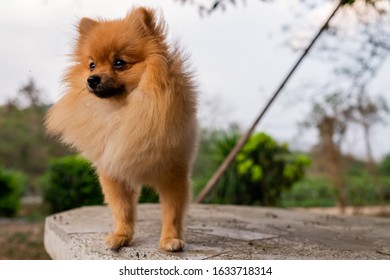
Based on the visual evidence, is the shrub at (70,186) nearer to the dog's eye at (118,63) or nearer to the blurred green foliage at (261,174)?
the blurred green foliage at (261,174)

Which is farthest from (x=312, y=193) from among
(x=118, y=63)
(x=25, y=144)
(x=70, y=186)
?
(x=118, y=63)

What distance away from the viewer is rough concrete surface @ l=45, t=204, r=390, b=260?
260 centimetres

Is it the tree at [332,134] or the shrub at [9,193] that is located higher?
the tree at [332,134]

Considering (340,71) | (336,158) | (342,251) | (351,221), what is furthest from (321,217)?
(336,158)

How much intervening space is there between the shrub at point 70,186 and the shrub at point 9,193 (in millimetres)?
1389

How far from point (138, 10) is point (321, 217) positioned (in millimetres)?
3025

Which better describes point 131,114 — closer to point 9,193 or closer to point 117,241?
point 117,241

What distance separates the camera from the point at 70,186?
23.2ft

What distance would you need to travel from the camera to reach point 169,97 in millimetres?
2301

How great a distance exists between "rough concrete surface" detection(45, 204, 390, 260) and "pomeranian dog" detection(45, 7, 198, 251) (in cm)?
18

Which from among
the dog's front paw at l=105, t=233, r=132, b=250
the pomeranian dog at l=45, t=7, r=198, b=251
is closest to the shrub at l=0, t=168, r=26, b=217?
the pomeranian dog at l=45, t=7, r=198, b=251

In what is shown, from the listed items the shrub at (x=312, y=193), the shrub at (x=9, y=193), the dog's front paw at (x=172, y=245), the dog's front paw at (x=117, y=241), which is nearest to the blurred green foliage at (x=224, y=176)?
the shrub at (x=9, y=193)

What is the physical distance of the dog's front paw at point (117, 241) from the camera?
258 centimetres
